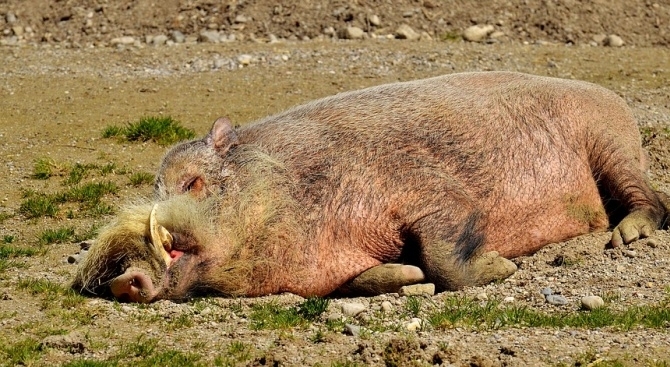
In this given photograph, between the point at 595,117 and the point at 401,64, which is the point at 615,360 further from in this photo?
the point at 401,64

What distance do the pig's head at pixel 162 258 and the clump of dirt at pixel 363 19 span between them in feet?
33.2

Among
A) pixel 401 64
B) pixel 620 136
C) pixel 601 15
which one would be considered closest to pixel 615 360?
pixel 620 136

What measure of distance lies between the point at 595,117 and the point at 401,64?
21.0 ft

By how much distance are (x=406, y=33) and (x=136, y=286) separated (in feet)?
34.9

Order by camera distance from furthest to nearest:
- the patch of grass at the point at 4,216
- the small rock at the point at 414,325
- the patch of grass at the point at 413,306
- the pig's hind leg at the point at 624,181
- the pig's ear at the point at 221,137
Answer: the patch of grass at the point at 4,216 < the pig's hind leg at the point at 624,181 < the pig's ear at the point at 221,137 < the patch of grass at the point at 413,306 < the small rock at the point at 414,325

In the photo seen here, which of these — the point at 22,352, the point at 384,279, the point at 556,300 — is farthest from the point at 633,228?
the point at 22,352

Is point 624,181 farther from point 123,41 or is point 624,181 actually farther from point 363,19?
point 123,41

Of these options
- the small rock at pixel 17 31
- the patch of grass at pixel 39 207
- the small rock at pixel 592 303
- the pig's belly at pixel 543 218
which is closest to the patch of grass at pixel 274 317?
the small rock at pixel 592 303

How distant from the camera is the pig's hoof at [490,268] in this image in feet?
23.2

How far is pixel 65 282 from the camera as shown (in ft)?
23.7

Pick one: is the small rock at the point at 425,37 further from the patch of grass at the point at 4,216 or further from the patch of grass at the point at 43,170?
the patch of grass at the point at 4,216

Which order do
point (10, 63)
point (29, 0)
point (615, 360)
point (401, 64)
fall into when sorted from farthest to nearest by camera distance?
point (29, 0) → point (10, 63) → point (401, 64) → point (615, 360)

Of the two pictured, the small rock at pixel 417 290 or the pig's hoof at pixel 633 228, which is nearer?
the small rock at pixel 417 290

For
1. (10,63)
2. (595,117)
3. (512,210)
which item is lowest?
(10,63)
